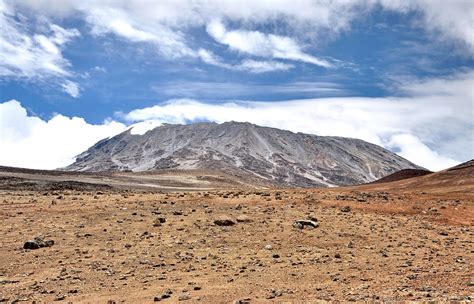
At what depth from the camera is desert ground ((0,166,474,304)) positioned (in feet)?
41.8

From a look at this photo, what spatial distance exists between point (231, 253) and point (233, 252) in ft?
0.43

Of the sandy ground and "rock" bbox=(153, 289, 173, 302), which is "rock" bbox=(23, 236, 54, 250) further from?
"rock" bbox=(153, 289, 173, 302)

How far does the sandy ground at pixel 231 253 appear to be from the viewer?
41.8 feet

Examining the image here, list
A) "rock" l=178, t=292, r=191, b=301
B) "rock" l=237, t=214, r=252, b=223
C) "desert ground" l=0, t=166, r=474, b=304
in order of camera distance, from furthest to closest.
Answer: "rock" l=237, t=214, r=252, b=223, "desert ground" l=0, t=166, r=474, b=304, "rock" l=178, t=292, r=191, b=301

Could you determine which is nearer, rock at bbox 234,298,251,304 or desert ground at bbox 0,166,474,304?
rock at bbox 234,298,251,304

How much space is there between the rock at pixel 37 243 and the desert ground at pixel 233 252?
0.15 meters

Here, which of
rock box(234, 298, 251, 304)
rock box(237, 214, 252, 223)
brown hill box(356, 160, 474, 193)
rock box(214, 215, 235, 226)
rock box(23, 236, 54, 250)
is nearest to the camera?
rock box(234, 298, 251, 304)

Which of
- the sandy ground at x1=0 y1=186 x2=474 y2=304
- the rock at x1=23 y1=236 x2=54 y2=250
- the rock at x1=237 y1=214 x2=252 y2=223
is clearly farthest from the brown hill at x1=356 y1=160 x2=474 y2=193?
the rock at x1=23 y1=236 x2=54 y2=250

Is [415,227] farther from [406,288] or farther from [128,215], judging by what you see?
[128,215]

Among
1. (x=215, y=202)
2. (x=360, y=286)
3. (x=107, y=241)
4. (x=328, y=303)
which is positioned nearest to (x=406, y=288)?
(x=360, y=286)

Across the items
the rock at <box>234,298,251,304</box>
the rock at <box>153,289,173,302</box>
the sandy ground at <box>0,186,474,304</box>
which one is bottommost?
the rock at <box>153,289,173,302</box>

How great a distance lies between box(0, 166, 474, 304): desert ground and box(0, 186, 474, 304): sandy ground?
0.14ft

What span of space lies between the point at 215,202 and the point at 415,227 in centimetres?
1151

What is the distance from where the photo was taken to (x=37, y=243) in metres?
18.1
